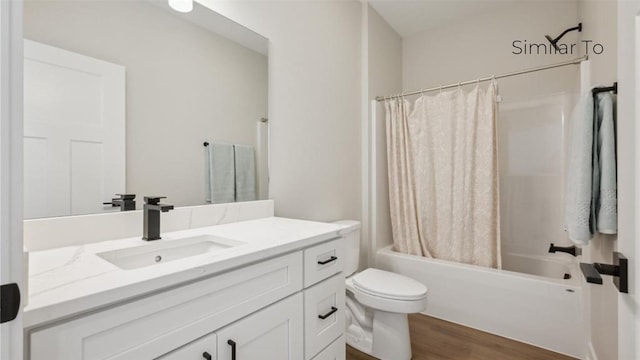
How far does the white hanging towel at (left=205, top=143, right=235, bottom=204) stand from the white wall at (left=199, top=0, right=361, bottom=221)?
11.1 inches

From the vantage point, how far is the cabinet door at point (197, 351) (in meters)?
0.71

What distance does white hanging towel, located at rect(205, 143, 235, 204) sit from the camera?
141cm

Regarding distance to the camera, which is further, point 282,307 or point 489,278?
point 489,278

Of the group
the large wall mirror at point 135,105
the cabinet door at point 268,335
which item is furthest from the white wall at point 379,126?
the cabinet door at point 268,335

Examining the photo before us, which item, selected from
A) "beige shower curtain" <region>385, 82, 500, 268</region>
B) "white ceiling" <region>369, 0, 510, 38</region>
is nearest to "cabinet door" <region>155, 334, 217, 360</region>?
"beige shower curtain" <region>385, 82, 500, 268</region>

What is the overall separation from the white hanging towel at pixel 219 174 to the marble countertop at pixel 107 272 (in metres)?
0.29

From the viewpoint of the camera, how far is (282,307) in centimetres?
100

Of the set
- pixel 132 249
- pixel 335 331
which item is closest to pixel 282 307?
pixel 335 331

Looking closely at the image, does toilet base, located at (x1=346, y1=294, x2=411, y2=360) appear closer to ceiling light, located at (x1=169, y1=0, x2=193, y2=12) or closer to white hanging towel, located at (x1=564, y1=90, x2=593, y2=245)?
white hanging towel, located at (x1=564, y1=90, x2=593, y2=245)

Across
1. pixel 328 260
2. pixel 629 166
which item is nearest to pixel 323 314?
pixel 328 260

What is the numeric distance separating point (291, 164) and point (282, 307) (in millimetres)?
1022

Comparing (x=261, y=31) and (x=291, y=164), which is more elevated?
(x=261, y=31)

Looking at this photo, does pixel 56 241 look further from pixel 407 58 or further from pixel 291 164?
pixel 407 58

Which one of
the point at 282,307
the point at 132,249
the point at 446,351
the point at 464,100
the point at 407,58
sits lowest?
the point at 446,351
